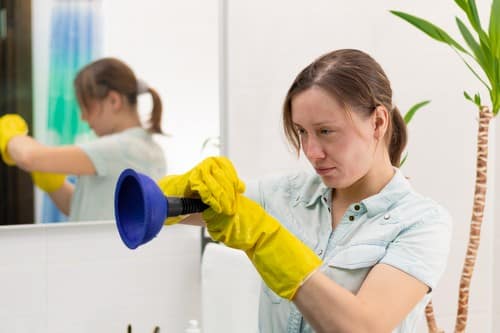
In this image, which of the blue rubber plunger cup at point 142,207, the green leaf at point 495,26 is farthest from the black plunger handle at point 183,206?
the green leaf at point 495,26

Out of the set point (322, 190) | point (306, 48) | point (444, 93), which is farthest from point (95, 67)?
point (444, 93)

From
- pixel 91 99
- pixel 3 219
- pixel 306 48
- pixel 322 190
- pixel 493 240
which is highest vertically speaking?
pixel 306 48

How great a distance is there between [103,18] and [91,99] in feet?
0.68

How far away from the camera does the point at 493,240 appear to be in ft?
7.09

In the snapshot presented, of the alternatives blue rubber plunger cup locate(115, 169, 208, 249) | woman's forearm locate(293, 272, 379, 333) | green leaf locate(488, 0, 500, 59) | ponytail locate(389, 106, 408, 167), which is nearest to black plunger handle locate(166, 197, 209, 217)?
blue rubber plunger cup locate(115, 169, 208, 249)

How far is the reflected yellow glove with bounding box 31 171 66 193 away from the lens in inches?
61.4

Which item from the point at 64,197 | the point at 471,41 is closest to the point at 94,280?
the point at 64,197

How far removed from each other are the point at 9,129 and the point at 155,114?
14.3 inches

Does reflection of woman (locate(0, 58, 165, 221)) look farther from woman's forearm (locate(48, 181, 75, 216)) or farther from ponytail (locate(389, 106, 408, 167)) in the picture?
ponytail (locate(389, 106, 408, 167))

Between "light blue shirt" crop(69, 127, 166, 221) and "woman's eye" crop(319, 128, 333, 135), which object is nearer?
"woman's eye" crop(319, 128, 333, 135)

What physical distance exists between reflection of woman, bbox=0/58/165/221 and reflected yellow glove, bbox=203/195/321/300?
2.54ft

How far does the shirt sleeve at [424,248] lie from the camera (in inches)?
39.8

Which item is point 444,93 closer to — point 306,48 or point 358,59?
point 306,48

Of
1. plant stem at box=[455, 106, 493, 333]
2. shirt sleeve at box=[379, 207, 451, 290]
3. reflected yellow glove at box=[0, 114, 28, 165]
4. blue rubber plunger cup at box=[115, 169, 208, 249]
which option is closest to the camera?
blue rubber plunger cup at box=[115, 169, 208, 249]
